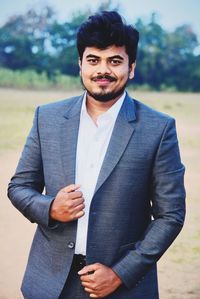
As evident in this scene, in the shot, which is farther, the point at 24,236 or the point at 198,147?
the point at 198,147

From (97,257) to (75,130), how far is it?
385 millimetres

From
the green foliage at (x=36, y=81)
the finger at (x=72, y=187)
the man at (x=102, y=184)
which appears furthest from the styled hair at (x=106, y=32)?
the green foliage at (x=36, y=81)

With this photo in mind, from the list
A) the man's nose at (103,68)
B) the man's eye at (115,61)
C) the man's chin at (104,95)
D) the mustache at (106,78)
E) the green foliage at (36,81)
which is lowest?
the man's chin at (104,95)

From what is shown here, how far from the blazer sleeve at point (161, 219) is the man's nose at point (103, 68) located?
0.26 metres

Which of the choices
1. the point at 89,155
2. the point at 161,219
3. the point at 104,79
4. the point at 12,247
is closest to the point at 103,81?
the point at 104,79

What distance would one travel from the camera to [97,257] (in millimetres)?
1426

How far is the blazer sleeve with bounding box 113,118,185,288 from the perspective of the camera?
1.38 metres

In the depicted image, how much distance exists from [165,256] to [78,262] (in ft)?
9.28

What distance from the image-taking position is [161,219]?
1.39 meters

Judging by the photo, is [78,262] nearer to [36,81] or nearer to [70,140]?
[70,140]

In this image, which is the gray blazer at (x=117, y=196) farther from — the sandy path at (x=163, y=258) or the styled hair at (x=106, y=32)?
the sandy path at (x=163, y=258)

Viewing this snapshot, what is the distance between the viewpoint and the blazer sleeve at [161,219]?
138 cm

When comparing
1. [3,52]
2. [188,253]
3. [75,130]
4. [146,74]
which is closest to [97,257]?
[75,130]

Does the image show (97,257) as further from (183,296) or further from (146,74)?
(146,74)
